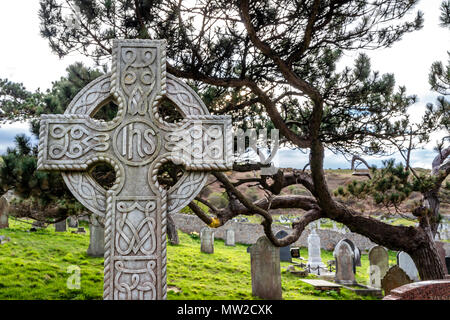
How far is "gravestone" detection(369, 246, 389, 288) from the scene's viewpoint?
898 centimetres

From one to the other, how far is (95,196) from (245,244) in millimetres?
15572

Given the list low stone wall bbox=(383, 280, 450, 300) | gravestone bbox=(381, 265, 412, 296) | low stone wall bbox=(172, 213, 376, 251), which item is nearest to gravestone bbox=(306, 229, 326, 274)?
gravestone bbox=(381, 265, 412, 296)

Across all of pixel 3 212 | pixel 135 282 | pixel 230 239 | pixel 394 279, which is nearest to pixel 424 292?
pixel 135 282

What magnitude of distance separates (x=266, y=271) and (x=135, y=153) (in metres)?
4.92

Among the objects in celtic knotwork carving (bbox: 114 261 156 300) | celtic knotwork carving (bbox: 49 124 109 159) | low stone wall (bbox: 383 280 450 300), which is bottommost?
low stone wall (bbox: 383 280 450 300)

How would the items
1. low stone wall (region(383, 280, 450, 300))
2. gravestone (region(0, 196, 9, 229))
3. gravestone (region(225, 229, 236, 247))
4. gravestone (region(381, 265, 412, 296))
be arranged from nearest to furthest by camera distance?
low stone wall (region(383, 280, 450, 300)), gravestone (region(381, 265, 412, 296)), gravestone (region(0, 196, 9, 229)), gravestone (region(225, 229, 236, 247))

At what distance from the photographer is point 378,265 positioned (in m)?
9.02

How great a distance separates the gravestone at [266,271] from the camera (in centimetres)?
640

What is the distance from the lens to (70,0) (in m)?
4.39

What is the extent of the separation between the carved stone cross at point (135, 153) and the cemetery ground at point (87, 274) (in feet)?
11.5

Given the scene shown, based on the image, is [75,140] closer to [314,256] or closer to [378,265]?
[378,265]

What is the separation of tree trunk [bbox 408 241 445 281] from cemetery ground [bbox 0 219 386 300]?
2173mm

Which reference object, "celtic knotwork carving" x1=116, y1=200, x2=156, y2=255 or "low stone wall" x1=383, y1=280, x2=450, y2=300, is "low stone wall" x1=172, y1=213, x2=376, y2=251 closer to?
"low stone wall" x1=383, y1=280, x2=450, y2=300
